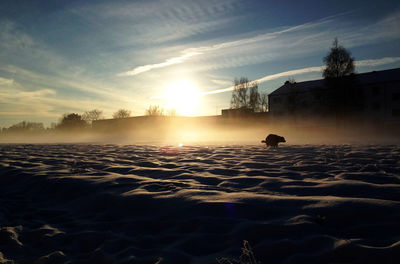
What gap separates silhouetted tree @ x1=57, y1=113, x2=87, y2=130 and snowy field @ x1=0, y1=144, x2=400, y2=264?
2694 inches

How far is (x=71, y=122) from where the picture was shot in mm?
65125

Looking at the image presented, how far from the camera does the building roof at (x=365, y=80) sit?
3186cm

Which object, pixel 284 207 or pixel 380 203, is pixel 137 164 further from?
pixel 380 203

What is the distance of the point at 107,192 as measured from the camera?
12.3ft

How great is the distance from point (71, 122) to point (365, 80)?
223 ft

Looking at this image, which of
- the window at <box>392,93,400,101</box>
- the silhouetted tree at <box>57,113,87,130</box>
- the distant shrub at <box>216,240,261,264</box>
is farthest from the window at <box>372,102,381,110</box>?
the silhouetted tree at <box>57,113,87,130</box>

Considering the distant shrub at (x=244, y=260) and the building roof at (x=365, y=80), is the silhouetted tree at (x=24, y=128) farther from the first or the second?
the distant shrub at (x=244, y=260)

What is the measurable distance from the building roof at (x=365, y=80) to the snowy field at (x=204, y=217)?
1338 inches

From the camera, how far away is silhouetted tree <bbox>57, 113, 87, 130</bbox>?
64938 mm

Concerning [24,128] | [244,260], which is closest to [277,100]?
[244,260]

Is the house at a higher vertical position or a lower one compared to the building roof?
lower

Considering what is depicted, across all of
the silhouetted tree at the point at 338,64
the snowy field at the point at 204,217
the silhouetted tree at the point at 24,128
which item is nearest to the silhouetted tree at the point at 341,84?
the silhouetted tree at the point at 338,64

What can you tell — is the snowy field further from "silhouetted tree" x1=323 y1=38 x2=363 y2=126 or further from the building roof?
the building roof

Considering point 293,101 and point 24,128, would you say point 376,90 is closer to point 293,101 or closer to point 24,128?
point 293,101
